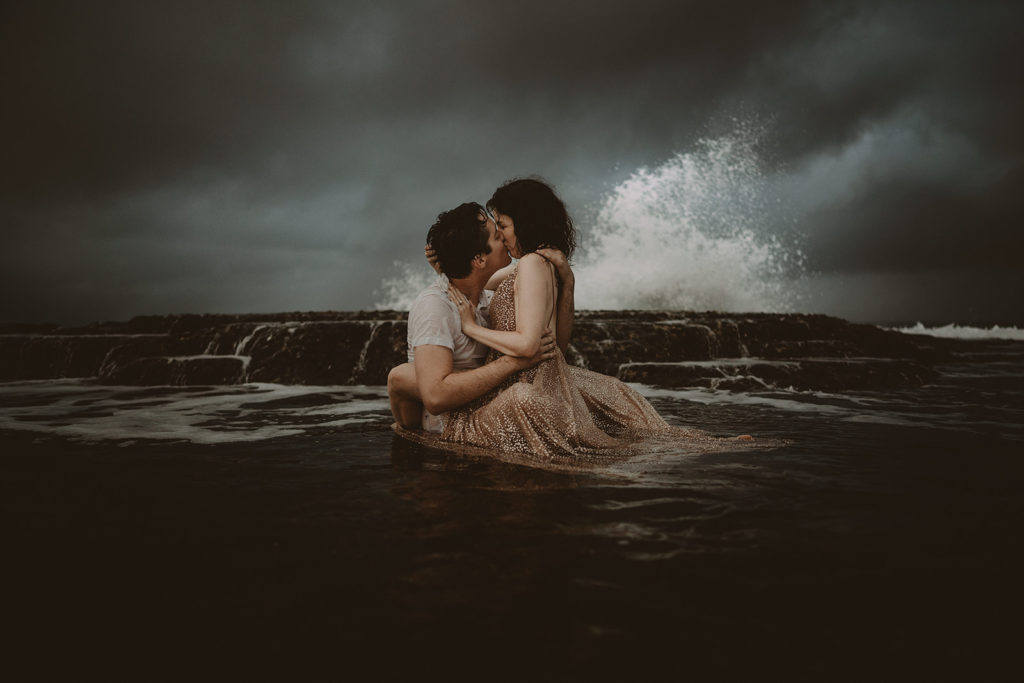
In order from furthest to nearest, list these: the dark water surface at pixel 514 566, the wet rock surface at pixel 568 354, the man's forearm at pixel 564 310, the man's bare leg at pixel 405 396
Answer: the wet rock surface at pixel 568 354, the man's bare leg at pixel 405 396, the man's forearm at pixel 564 310, the dark water surface at pixel 514 566

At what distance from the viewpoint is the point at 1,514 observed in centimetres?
272

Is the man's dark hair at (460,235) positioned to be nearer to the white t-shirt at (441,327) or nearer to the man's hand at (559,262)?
the white t-shirt at (441,327)

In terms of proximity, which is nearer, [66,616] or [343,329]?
[66,616]

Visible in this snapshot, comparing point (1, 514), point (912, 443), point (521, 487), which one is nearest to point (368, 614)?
point (521, 487)

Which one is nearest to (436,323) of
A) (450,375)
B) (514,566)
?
(450,375)

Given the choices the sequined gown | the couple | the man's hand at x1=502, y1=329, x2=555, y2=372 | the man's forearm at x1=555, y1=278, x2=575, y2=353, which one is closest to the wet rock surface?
the sequined gown

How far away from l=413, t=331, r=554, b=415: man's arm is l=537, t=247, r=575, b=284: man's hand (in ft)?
1.57

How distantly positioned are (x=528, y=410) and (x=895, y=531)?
2.09 m

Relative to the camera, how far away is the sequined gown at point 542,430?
3625 millimetres

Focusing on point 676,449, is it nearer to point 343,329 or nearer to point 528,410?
point 528,410

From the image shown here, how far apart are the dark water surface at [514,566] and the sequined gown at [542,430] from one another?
0.25 m

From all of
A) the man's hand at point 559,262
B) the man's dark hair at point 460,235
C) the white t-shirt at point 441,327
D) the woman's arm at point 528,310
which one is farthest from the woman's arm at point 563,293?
the white t-shirt at point 441,327

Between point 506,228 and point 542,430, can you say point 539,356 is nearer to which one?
point 542,430

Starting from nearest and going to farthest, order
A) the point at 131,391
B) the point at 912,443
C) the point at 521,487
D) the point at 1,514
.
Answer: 1. the point at 1,514
2. the point at 521,487
3. the point at 912,443
4. the point at 131,391
